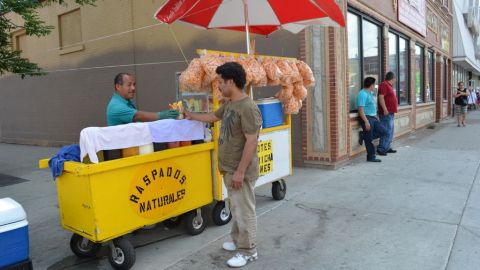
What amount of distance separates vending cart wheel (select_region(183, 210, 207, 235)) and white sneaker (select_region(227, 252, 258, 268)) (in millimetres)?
876

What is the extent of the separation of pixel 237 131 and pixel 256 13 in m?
2.80

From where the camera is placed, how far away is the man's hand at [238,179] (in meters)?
3.55

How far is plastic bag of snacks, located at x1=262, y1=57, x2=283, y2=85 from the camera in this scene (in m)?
4.88

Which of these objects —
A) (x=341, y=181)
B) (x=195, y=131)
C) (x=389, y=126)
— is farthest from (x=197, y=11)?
(x=389, y=126)

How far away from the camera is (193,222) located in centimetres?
451

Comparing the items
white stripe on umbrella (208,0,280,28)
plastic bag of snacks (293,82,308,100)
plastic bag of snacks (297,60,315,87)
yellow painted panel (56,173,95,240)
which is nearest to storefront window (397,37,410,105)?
white stripe on umbrella (208,0,280,28)

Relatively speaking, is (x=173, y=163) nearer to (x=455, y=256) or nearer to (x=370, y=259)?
(x=370, y=259)

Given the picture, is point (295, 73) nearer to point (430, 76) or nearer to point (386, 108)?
point (386, 108)

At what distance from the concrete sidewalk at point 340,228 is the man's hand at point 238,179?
74cm

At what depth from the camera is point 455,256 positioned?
3.75m

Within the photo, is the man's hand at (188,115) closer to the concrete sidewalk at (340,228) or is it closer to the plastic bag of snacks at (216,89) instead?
the plastic bag of snacks at (216,89)

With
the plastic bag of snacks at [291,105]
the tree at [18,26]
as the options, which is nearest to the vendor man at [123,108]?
the plastic bag of snacks at [291,105]

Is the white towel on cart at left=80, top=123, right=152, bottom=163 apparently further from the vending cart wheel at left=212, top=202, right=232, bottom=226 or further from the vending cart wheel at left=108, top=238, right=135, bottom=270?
the vending cart wheel at left=212, top=202, right=232, bottom=226

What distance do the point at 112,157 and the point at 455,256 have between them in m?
3.20
